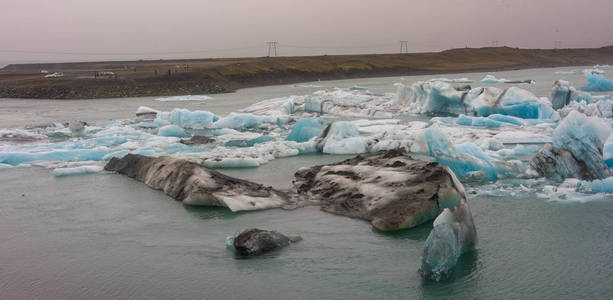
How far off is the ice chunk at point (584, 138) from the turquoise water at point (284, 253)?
4.74 ft

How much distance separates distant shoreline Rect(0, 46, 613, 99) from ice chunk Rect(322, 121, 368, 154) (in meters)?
25.7

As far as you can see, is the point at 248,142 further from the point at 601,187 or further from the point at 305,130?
the point at 601,187

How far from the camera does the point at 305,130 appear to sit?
49.1ft

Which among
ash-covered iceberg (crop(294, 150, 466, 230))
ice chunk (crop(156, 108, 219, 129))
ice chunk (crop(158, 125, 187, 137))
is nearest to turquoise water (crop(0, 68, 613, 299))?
ash-covered iceberg (crop(294, 150, 466, 230))

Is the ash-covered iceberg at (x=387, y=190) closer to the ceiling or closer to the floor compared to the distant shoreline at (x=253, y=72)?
closer to the floor

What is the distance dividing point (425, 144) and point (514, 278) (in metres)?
4.61

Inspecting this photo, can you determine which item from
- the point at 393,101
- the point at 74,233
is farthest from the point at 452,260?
the point at 393,101

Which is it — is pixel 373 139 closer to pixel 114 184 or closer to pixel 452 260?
pixel 114 184

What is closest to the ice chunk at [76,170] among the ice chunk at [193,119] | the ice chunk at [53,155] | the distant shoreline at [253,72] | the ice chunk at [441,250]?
the ice chunk at [53,155]

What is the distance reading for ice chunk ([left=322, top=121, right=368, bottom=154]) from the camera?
13.4 metres

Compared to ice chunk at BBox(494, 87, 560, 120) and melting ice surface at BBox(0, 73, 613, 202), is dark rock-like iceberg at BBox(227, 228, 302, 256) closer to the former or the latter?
melting ice surface at BBox(0, 73, 613, 202)

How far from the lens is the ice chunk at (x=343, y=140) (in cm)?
1345

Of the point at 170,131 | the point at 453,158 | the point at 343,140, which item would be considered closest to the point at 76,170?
the point at 170,131

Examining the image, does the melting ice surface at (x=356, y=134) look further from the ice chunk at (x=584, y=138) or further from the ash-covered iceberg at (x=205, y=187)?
the ash-covered iceberg at (x=205, y=187)
